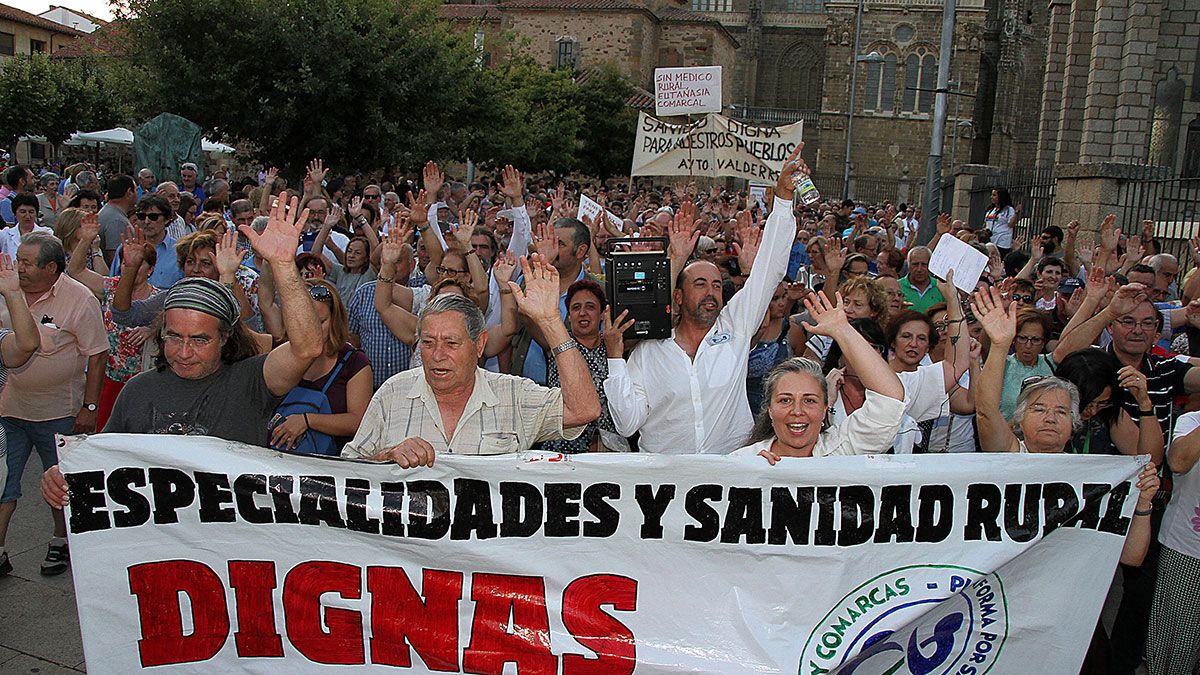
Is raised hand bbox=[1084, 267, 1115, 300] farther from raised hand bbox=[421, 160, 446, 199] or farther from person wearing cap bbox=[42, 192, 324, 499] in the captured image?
raised hand bbox=[421, 160, 446, 199]

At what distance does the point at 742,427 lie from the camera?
4543mm

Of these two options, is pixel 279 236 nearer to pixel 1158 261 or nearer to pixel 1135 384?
pixel 1135 384

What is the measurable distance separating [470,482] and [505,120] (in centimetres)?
2497

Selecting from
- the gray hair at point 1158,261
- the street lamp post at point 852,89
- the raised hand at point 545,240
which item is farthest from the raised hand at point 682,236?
the street lamp post at point 852,89

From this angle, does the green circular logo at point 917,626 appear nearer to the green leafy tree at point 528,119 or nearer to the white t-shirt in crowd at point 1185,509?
the white t-shirt in crowd at point 1185,509

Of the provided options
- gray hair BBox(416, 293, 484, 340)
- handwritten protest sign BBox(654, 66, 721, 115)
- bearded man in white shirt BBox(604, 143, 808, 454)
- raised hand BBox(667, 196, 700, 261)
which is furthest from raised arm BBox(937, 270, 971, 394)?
handwritten protest sign BBox(654, 66, 721, 115)

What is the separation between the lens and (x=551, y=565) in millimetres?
3680

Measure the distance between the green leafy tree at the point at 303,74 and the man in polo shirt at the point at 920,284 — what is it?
1418 cm

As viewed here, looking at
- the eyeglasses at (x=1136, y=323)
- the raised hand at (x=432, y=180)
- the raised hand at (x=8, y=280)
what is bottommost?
the raised hand at (x=8, y=280)

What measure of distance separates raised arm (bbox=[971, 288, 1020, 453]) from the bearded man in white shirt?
966 mm

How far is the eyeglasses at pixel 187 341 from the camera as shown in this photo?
12.1 feet

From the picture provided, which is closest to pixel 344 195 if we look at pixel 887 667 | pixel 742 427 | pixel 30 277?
pixel 30 277

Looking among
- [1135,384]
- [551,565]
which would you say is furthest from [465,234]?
[1135,384]

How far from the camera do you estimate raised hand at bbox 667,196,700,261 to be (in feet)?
17.3
